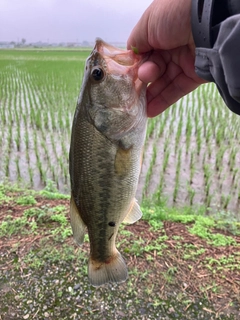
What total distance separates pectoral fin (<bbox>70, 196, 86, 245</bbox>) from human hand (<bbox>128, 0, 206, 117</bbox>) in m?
0.78

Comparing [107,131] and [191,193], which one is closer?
[107,131]

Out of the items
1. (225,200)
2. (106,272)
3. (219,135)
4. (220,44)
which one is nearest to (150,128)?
(219,135)

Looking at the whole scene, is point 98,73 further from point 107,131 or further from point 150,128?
point 150,128

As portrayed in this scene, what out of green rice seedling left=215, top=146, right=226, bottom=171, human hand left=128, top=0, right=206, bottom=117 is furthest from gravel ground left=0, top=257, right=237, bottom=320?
green rice seedling left=215, top=146, right=226, bottom=171

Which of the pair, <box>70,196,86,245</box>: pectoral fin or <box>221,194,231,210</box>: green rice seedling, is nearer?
<box>70,196,86,245</box>: pectoral fin

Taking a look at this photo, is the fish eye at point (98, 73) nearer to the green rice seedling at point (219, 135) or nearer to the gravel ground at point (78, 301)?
the gravel ground at point (78, 301)

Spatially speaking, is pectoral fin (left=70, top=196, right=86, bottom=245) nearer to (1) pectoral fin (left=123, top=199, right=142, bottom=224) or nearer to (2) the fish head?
(1) pectoral fin (left=123, top=199, right=142, bottom=224)

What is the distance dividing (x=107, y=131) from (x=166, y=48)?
2.18 ft

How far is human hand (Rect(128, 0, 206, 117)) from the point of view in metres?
1.60

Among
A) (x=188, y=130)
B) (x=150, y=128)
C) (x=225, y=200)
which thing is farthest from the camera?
(x=150, y=128)

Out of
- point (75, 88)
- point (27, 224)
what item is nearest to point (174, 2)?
point (27, 224)

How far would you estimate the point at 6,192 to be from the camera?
4.10 m

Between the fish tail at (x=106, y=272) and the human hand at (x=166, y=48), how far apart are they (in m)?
1.05

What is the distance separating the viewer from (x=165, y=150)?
5934mm
